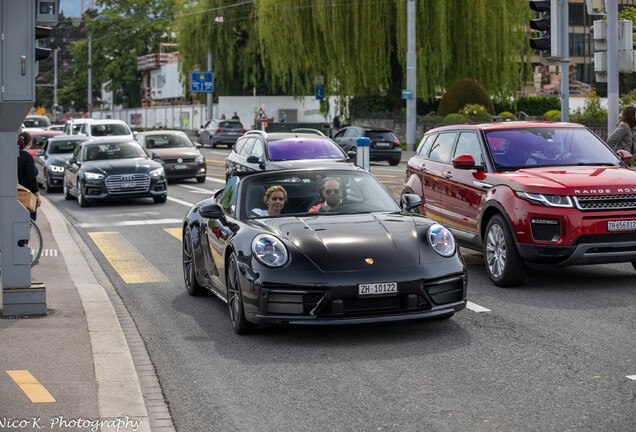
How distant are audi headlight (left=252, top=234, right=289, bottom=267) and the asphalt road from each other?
25.4 inches

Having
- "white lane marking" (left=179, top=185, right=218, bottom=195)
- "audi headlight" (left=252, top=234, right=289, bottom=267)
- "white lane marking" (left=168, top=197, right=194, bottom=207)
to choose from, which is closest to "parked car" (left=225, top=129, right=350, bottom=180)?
"white lane marking" (left=168, top=197, right=194, bottom=207)

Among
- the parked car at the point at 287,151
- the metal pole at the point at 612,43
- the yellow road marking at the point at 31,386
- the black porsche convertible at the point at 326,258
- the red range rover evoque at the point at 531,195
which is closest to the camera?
the yellow road marking at the point at 31,386

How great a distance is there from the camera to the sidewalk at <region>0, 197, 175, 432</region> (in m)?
5.32

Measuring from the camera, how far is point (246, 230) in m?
8.05

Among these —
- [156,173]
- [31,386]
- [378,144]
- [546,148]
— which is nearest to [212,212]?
[31,386]

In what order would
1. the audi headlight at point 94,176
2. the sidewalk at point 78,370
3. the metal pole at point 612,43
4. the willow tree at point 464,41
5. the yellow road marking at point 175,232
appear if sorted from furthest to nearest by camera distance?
the willow tree at point 464,41 → the audi headlight at point 94,176 → the metal pole at point 612,43 → the yellow road marking at point 175,232 → the sidewalk at point 78,370

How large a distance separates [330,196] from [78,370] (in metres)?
3.09

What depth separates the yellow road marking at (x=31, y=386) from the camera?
5.65 meters

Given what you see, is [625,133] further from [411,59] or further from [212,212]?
[411,59]

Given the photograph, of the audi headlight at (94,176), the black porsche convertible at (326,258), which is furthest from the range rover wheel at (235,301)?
the audi headlight at (94,176)

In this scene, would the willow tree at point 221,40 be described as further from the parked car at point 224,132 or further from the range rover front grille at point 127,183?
the range rover front grille at point 127,183

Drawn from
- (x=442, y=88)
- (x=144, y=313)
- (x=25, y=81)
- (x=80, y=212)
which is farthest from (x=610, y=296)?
(x=442, y=88)

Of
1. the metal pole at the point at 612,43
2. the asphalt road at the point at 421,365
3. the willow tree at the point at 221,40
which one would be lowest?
the asphalt road at the point at 421,365

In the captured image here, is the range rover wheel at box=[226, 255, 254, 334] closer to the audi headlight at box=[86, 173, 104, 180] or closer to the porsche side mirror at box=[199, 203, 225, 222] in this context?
the porsche side mirror at box=[199, 203, 225, 222]
